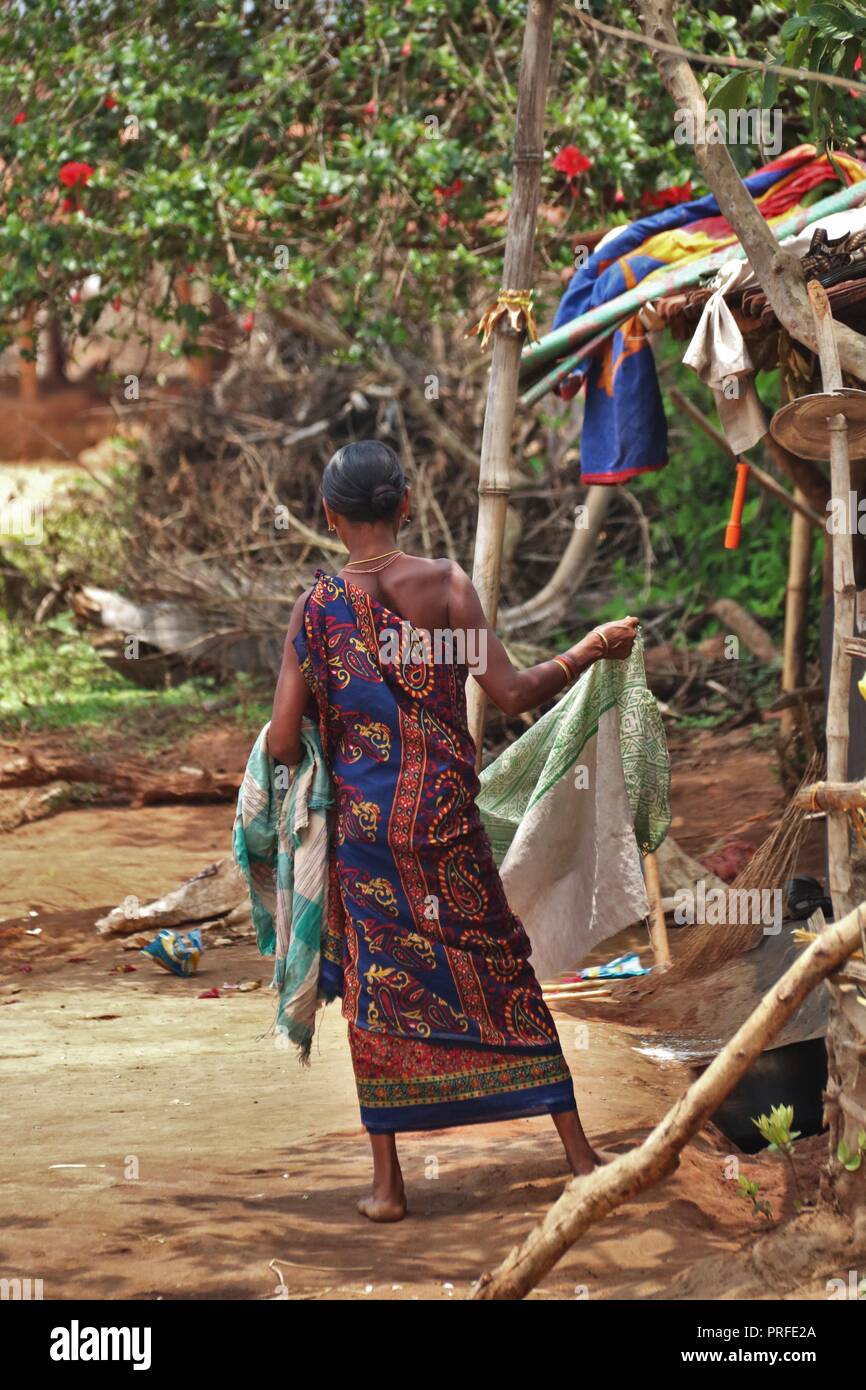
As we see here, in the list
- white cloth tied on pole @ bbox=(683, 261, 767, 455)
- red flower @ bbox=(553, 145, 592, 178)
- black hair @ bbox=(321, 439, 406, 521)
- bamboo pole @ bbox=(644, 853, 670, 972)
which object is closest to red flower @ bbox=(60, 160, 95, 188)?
red flower @ bbox=(553, 145, 592, 178)

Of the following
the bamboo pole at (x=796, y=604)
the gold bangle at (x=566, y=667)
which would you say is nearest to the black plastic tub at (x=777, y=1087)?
the gold bangle at (x=566, y=667)

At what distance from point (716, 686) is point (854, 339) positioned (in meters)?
6.28

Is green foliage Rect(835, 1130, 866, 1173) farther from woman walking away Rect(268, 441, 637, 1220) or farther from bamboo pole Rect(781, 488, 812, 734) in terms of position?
bamboo pole Rect(781, 488, 812, 734)

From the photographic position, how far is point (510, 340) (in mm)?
3928

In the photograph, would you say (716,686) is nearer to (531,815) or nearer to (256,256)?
(256,256)

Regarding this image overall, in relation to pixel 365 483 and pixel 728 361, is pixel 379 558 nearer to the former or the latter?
pixel 365 483

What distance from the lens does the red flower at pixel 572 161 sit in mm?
6473

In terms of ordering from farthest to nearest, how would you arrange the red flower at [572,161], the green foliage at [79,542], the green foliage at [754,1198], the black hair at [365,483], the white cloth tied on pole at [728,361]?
the green foliage at [79,542], the red flower at [572,161], the white cloth tied on pole at [728,361], the black hair at [365,483], the green foliage at [754,1198]

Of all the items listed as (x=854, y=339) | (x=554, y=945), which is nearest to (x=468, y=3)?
(x=854, y=339)

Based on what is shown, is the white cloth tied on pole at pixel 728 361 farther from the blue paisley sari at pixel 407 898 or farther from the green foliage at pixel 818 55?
the blue paisley sari at pixel 407 898

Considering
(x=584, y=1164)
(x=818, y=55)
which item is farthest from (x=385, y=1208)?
(x=818, y=55)

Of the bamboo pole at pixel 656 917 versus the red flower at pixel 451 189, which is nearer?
the bamboo pole at pixel 656 917

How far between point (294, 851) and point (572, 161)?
4429 mm

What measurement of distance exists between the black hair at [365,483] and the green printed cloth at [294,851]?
466 mm
